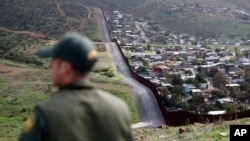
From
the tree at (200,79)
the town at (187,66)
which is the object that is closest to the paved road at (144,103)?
the town at (187,66)

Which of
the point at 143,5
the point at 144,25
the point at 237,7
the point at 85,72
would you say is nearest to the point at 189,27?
the point at 144,25

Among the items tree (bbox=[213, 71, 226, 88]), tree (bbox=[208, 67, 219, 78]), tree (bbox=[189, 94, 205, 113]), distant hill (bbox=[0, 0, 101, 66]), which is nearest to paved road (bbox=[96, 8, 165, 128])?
tree (bbox=[189, 94, 205, 113])

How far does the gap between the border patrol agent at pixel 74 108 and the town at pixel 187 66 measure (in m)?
17.5

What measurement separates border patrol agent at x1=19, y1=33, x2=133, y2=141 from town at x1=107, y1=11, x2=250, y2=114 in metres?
17.5

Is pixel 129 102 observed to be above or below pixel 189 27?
below

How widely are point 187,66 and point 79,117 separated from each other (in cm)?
4001

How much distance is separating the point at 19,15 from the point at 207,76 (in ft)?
81.5

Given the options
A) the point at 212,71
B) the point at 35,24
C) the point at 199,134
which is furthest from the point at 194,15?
the point at 199,134

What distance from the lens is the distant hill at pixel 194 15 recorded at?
7162 centimetres

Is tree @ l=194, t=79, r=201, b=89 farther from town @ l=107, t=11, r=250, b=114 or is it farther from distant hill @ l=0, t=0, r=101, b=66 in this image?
distant hill @ l=0, t=0, r=101, b=66

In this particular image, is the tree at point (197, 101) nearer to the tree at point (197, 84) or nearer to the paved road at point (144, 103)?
the paved road at point (144, 103)

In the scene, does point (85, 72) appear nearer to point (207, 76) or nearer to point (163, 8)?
point (207, 76)

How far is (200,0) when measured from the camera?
83.7 metres

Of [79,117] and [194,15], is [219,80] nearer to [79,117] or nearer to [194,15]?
[79,117]
